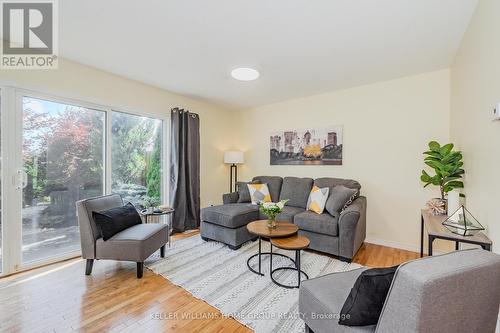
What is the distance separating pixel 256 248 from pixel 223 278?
878mm

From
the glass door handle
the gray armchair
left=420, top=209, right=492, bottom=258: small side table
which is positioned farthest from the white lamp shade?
left=420, top=209, right=492, bottom=258: small side table

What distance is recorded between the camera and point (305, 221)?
9.66 ft

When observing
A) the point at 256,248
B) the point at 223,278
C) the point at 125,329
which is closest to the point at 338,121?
the point at 256,248

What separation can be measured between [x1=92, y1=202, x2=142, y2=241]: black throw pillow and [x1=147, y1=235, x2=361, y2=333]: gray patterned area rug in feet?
1.87

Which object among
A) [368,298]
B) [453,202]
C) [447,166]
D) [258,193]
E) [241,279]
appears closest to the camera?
[368,298]

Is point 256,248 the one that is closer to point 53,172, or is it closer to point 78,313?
point 78,313

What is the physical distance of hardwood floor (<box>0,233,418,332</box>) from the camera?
164 cm

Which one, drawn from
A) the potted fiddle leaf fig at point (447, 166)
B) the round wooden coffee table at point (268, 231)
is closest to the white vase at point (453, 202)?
the potted fiddle leaf fig at point (447, 166)

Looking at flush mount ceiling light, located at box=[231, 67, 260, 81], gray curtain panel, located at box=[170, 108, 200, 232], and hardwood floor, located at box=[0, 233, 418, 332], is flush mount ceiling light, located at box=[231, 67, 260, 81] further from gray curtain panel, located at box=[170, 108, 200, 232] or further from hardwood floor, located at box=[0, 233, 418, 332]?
hardwood floor, located at box=[0, 233, 418, 332]

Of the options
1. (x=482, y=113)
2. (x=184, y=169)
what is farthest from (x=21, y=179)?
(x=482, y=113)

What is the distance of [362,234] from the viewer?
3070mm

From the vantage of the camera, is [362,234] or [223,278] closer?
[223,278]

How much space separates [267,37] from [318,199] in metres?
2.17

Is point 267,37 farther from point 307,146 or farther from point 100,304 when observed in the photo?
point 100,304
